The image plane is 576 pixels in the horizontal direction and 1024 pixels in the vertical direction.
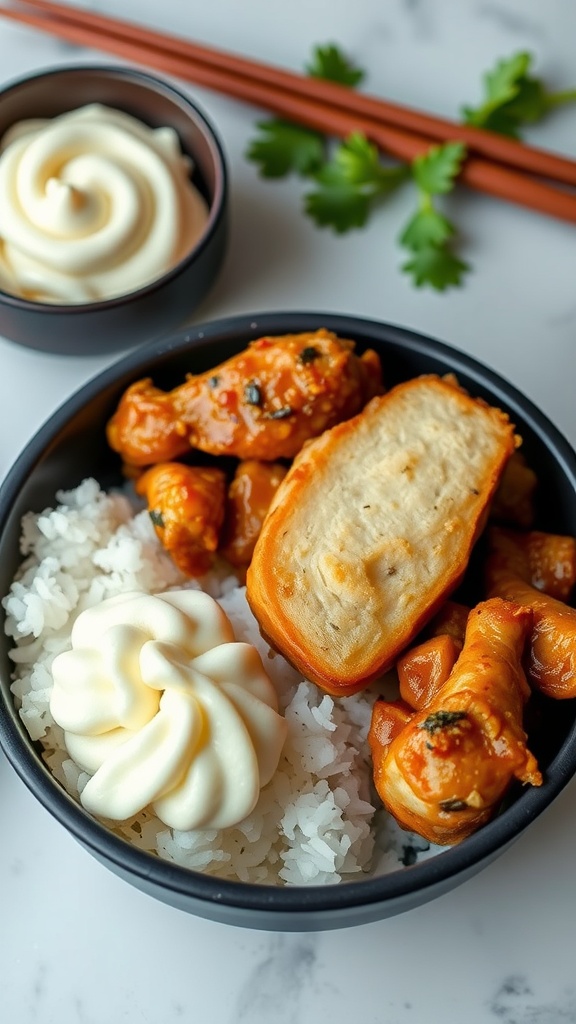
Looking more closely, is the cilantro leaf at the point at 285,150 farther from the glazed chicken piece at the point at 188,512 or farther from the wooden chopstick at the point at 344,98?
the glazed chicken piece at the point at 188,512

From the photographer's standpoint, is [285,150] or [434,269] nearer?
[434,269]

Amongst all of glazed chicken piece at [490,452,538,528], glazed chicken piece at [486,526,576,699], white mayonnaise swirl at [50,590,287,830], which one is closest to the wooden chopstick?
glazed chicken piece at [490,452,538,528]

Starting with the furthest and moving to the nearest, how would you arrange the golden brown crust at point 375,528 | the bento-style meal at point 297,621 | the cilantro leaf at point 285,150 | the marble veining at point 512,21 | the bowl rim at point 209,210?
the marble veining at point 512,21 → the cilantro leaf at point 285,150 → the bowl rim at point 209,210 → the golden brown crust at point 375,528 → the bento-style meal at point 297,621

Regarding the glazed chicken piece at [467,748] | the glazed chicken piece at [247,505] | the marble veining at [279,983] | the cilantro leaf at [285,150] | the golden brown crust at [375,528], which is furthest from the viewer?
the cilantro leaf at [285,150]

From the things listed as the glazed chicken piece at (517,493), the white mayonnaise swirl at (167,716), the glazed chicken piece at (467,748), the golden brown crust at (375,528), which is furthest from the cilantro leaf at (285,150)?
the glazed chicken piece at (467,748)

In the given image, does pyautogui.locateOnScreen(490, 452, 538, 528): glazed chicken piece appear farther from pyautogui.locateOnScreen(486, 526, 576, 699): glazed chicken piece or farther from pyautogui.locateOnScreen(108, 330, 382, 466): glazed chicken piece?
pyautogui.locateOnScreen(108, 330, 382, 466): glazed chicken piece

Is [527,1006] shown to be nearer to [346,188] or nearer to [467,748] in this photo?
[467,748]

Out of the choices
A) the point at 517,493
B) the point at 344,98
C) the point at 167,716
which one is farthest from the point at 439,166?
the point at 167,716
